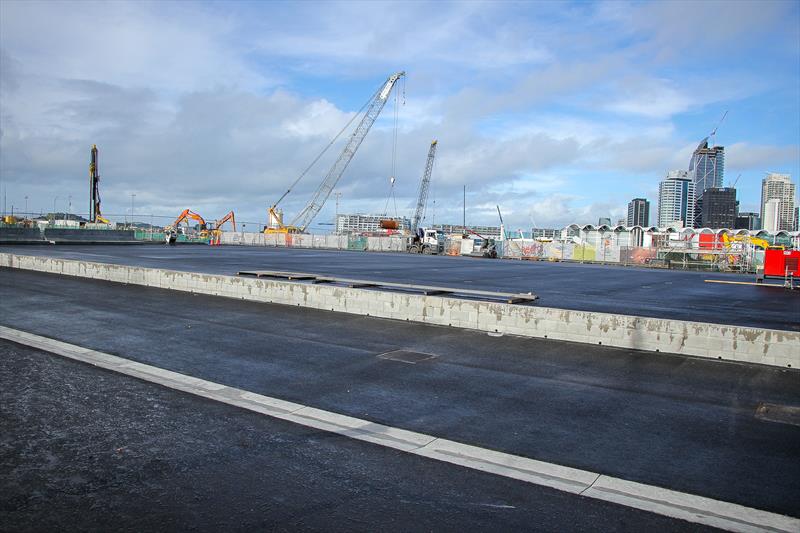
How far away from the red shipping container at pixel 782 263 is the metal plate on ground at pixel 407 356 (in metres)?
23.4

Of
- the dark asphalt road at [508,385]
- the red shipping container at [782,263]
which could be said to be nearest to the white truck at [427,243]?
the red shipping container at [782,263]

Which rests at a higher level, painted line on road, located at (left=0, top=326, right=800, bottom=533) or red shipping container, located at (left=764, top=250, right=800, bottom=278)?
red shipping container, located at (left=764, top=250, right=800, bottom=278)

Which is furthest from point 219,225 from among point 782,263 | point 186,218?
point 782,263

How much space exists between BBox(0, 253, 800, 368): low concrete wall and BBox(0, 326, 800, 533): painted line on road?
611cm

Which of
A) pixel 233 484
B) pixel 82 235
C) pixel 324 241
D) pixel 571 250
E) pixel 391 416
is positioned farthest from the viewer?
pixel 324 241

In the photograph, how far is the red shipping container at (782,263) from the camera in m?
26.5

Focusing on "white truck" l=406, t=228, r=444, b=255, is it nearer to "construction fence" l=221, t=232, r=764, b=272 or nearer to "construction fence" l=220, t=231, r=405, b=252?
"construction fence" l=221, t=232, r=764, b=272

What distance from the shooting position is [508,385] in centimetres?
844

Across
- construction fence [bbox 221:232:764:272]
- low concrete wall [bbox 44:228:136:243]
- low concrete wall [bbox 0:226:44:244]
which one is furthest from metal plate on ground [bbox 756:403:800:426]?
low concrete wall [bbox 44:228:136:243]

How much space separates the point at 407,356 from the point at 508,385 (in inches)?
89.1

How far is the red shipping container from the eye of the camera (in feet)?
86.9

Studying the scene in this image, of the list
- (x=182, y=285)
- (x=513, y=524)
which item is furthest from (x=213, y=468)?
(x=182, y=285)

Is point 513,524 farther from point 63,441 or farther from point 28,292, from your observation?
point 28,292

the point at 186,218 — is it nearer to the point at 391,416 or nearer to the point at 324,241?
the point at 324,241
